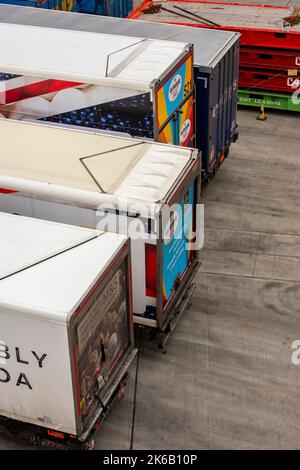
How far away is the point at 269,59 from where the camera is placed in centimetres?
1712

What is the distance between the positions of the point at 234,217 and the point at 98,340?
601 centimetres

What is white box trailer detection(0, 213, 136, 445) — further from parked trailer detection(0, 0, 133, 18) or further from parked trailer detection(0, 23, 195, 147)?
parked trailer detection(0, 0, 133, 18)

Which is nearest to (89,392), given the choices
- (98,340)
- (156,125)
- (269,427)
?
(98,340)

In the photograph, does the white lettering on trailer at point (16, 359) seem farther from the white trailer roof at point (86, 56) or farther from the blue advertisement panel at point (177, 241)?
the white trailer roof at point (86, 56)

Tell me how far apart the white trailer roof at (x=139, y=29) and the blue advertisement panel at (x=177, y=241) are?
3.64 metres

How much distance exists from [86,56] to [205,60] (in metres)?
2.24

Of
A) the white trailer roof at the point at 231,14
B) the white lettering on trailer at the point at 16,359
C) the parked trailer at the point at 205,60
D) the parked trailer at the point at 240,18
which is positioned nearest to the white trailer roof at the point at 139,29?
the parked trailer at the point at 205,60

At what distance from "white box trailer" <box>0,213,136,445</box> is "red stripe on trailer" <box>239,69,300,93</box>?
9765 mm

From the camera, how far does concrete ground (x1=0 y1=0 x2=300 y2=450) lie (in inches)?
370

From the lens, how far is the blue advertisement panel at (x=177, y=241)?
970 cm

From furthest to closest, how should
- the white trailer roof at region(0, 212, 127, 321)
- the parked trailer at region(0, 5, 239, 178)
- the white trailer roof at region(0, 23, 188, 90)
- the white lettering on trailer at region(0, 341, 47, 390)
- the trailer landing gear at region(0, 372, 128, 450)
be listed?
the parked trailer at region(0, 5, 239, 178) < the white trailer roof at region(0, 23, 188, 90) < the trailer landing gear at region(0, 372, 128, 450) < the white lettering on trailer at region(0, 341, 47, 390) < the white trailer roof at region(0, 212, 127, 321)

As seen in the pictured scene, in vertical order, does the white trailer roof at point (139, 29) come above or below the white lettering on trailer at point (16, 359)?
above

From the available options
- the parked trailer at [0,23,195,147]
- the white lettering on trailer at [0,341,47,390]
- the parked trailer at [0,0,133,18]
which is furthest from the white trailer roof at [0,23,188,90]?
the parked trailer at [0,0,133,18]

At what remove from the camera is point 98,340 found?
846 centimetres
